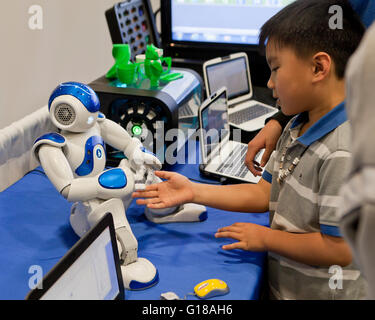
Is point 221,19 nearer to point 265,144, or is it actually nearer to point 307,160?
point 265,144

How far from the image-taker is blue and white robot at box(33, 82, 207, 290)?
38.0 inches

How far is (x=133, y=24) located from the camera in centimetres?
176

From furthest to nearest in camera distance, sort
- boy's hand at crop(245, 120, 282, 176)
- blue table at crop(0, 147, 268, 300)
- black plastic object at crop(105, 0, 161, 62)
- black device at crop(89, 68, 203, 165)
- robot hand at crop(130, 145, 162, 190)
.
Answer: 1. black plastic object at crop(105, 0, 161, 62)
2. black device at crop(89, 68, 203, 165)
3. boy's hand at crop(245, 120, 282, 176)
4. robot hand at crop(130, 145, 162, 190)
5. blue table at crop(0, 147, 268, 300)

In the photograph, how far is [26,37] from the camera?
230 cm

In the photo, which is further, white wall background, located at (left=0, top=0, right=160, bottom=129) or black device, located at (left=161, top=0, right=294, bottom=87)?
white wall background, located at (left=0, top=0, right=160, bottom=129)

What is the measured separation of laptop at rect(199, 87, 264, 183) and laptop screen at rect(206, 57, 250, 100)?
0.35 m

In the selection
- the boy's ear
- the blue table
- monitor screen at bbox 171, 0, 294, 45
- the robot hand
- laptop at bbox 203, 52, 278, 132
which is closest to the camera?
the boy's ear

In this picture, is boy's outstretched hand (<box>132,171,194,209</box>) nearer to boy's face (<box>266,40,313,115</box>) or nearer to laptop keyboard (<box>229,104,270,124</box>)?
boy's face (<box>266,40,313,115</box>)

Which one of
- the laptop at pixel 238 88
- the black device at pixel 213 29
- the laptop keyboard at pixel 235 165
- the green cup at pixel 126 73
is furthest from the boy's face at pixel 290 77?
the black device at pixel 213 29

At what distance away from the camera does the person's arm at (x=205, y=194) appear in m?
1.05

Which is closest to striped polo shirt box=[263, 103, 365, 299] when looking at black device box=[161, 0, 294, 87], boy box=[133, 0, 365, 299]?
boy box=[133, 0, 365, 299]

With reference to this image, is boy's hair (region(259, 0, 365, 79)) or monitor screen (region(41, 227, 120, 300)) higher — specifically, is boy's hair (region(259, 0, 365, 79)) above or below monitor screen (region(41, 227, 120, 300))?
above

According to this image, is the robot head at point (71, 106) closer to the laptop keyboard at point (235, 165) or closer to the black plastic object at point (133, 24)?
the laptop keyboard at point (235, 165)

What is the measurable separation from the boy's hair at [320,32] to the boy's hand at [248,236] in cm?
38
